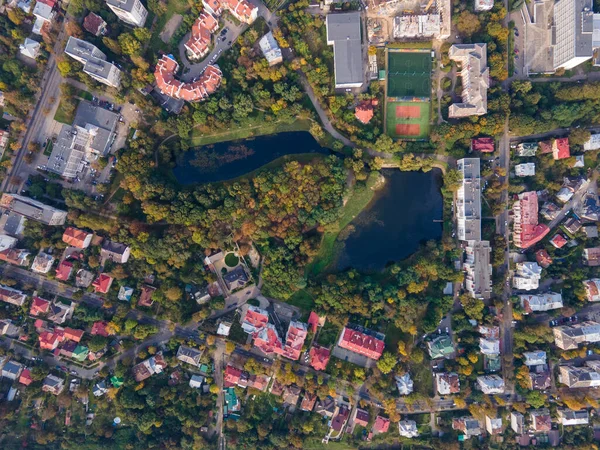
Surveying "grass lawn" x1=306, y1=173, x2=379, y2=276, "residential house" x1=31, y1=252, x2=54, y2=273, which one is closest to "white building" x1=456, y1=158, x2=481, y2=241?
"grass lawn" x1=306, y1=173, x2=379, y2=276

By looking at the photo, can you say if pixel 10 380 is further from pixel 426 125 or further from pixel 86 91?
pixel 426 125

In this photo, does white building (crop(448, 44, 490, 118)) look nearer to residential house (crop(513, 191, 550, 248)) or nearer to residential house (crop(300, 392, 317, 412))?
residential house (crop(513, 191, 550, 248))

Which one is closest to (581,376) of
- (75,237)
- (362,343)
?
(362,343)

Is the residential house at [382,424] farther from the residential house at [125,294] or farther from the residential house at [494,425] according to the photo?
the residential house at [125,294]

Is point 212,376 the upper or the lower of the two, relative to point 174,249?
lower

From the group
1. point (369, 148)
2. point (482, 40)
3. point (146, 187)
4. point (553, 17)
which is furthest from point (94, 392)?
point (553, 17)

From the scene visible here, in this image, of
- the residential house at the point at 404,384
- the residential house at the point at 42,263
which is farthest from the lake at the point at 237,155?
the residential house at the point at 404,384
